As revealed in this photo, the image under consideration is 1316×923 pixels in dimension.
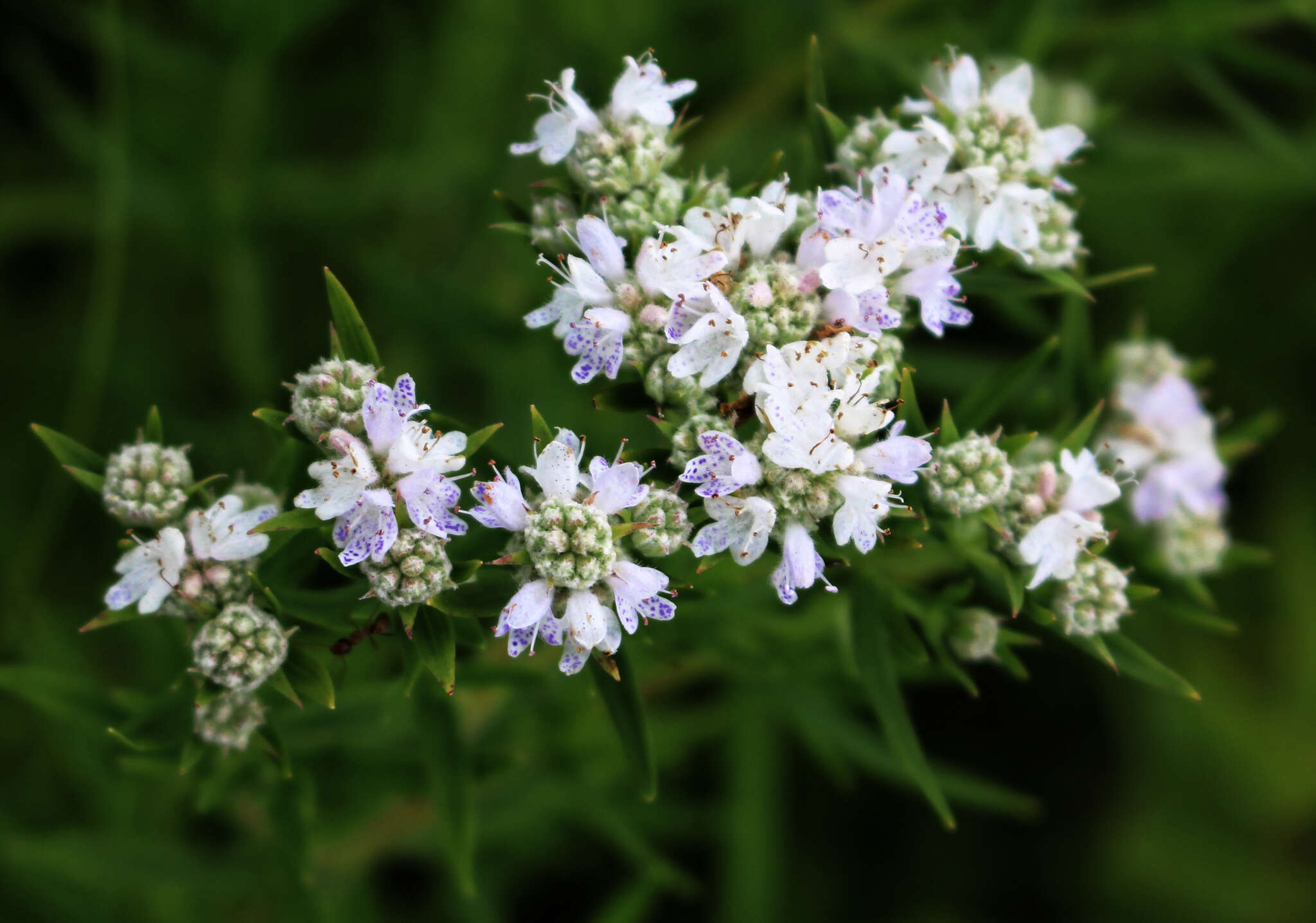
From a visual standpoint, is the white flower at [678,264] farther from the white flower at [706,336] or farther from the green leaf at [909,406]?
the green leaf at [909,406]

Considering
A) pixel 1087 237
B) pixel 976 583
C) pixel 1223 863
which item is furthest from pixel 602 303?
pixel 1223 863

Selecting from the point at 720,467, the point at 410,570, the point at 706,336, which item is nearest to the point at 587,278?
the point at 706,336

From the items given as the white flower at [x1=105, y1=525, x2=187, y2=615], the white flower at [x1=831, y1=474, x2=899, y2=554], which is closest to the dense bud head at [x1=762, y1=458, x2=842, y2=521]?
the white flower at [x1=831, y1=474, x2=899, y2=554]

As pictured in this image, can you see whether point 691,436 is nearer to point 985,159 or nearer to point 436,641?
point 436,641

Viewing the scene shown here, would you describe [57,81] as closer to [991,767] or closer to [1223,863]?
[991,767]

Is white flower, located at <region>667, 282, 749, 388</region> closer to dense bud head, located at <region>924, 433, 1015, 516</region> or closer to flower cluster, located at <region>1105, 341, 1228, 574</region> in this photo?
dense bud head, located at <region>924, 433, 1015, 516</region>

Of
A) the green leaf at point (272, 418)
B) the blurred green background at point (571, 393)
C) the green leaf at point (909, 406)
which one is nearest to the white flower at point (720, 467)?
the green leaf at point (909, 406)
